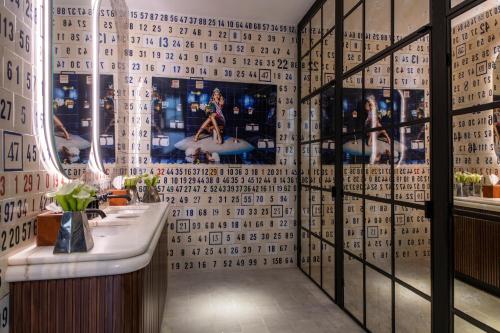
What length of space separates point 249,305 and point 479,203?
233cm

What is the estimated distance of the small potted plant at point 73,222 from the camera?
140 cm

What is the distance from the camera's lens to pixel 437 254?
189 cm

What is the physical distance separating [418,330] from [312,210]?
1952mm

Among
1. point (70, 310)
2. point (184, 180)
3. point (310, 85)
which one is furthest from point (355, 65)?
point (70, 310)

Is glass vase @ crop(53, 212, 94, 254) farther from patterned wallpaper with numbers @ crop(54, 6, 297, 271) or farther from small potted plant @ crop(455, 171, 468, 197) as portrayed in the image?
patterned wallpaper with numbers @ crop(54, 6, 297, 271)

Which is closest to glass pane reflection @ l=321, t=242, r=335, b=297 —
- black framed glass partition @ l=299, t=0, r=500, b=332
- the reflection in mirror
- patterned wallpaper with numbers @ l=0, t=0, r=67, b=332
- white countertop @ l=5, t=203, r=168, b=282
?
black framed glass partition @ l=299, t=0, r=500, b=332

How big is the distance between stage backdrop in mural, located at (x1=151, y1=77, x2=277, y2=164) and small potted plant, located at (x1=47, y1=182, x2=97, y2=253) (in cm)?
271

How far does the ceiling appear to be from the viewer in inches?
154

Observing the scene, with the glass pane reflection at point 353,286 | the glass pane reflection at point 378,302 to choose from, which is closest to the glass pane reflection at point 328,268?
the glass pane reflection at point 353,286

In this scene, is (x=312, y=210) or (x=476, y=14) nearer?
(x=476, y=14)

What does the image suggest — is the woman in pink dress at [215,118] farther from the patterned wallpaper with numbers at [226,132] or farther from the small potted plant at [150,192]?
the small potted plant at [150,192]

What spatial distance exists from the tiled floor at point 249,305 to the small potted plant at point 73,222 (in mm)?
1649

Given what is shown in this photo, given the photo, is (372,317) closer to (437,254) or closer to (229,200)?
(437,254)

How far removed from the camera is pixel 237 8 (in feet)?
13.3
